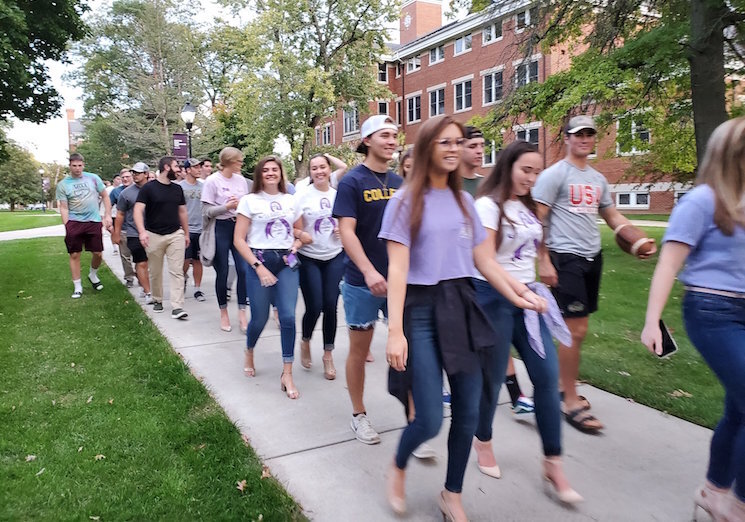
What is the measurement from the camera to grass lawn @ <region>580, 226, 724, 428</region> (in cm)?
425

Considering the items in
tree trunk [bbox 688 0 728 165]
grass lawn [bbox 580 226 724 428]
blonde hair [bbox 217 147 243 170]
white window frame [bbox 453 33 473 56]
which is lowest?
grass lawn [bbox 580 226 724 428]

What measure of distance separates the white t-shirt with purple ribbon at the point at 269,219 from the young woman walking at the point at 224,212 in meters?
1.79

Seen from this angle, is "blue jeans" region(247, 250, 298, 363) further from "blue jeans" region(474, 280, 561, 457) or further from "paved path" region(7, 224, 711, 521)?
"blue jeans" region(474, 280, 561, 457)

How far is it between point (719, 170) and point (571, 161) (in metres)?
1.44

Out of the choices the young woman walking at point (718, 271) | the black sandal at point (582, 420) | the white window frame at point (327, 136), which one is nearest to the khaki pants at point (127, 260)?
the black sandal at point (582, 420)

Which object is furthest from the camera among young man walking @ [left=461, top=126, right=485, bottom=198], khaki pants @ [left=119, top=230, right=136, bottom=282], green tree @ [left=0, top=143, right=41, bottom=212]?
green tree @ [left=0, top=143, right=41, bottom=212]

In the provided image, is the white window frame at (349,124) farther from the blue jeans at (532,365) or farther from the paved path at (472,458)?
the blue jeans at (532,365)

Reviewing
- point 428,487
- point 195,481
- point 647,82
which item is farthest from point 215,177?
point 647,82

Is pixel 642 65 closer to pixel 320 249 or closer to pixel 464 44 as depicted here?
pixel 320 249

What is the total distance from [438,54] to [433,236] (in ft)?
124

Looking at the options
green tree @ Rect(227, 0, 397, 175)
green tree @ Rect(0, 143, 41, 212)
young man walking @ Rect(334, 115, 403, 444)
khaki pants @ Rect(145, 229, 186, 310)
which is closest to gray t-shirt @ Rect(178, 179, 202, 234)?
khaki pants @ Rect(145, 229, 186, 310)

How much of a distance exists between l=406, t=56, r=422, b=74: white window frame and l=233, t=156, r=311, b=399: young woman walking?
36.9m

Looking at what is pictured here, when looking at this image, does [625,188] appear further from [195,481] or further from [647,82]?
[195,481]

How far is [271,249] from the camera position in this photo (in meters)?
4.77
